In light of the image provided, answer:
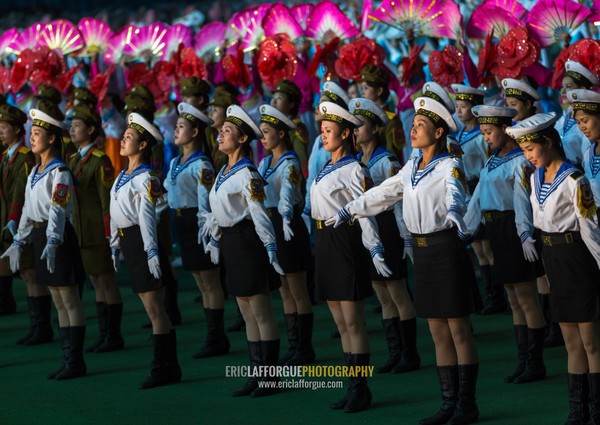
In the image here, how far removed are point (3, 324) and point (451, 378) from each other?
4556mm

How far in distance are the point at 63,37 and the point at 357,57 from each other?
387cm

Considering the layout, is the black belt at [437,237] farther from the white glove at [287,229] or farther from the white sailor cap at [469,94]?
the white sailor cap at [469,94]

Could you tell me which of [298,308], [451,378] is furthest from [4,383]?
[451,378]

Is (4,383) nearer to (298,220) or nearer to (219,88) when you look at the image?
(298,220)

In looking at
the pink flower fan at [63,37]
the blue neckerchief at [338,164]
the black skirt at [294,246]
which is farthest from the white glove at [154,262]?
the pink flower fan at [63,37]

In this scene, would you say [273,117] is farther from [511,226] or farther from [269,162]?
[511,226]

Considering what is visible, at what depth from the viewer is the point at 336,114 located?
584 centimetres

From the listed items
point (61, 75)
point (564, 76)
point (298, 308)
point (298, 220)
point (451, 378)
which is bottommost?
point (451, 378)

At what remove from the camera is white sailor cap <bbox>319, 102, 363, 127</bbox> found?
584 centimetres

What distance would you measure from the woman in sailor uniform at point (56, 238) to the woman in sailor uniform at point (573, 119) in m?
3.01

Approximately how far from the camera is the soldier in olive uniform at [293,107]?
809cm

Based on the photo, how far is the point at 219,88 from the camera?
28.7 ft

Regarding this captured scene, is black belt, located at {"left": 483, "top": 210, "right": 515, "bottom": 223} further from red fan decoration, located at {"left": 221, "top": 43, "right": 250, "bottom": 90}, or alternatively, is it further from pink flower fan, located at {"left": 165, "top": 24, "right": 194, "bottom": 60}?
pink flower fan, located at {"left": 165, "top": 24, "right": 194, "bottom": 60}

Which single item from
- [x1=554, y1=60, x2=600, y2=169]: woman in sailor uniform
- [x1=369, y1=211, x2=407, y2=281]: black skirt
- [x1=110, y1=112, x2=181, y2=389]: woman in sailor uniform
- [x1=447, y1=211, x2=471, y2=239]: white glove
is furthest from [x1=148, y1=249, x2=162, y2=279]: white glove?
[x1=554, y1=60, x2=600, y2=169]: woman in sailor uniform
